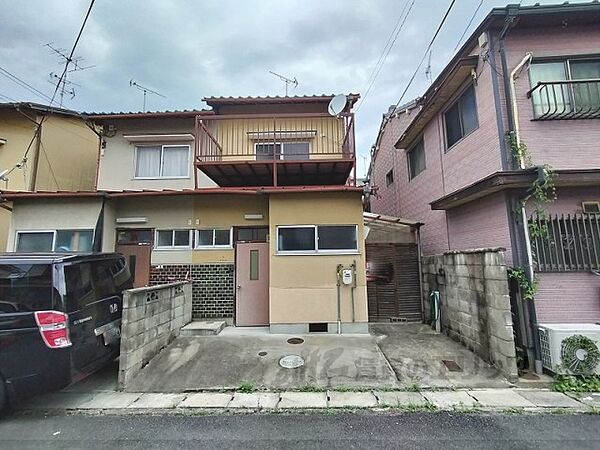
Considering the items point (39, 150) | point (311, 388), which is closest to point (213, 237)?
point (311, 388)

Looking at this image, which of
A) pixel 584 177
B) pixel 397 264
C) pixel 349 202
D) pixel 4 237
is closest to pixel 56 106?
pixel 4 237

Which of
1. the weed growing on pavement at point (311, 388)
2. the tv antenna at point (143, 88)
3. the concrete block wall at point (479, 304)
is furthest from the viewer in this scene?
the tv antenna at point (143, 88)

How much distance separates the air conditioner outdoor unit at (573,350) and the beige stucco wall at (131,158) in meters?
→ 8.59

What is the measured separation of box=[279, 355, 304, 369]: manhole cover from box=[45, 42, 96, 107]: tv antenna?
8.02 m

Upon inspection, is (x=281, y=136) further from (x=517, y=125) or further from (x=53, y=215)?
(x=53, y=215)

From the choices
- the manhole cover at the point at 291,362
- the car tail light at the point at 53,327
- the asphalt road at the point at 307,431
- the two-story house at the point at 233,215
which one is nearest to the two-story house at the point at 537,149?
the asphalt road at the point at 307,431

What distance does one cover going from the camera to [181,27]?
6.69m

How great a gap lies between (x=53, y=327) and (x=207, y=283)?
390 cm

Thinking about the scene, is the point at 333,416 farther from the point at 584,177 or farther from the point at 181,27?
the point at 181,27

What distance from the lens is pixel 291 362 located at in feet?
16.3

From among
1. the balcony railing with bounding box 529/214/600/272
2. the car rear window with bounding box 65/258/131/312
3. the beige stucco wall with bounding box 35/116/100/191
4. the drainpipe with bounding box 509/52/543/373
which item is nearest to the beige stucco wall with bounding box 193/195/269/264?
the car rear window with bounding box 65/258/131/312

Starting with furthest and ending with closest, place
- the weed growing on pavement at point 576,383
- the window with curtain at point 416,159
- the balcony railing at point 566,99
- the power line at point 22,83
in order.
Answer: the window with curtain at point 416,159, the power line at point 22,83, the balcony railing at point 566,99, the weed growing on pavement at point 576,383

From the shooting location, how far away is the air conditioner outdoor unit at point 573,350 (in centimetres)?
419

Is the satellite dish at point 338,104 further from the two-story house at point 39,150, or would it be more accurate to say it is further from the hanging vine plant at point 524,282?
the two-story house at point 39,150
